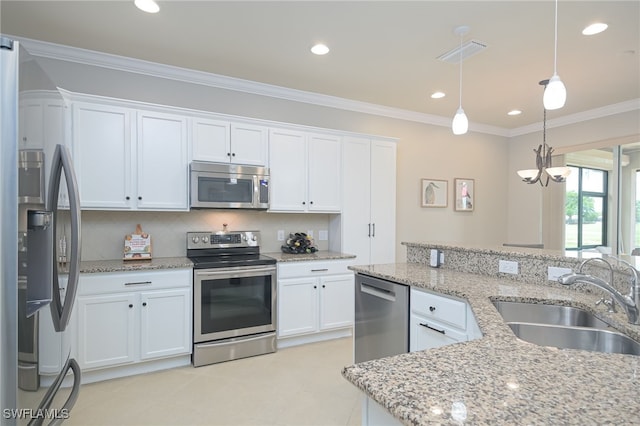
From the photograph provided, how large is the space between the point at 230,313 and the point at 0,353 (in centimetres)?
210

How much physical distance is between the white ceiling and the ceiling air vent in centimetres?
5

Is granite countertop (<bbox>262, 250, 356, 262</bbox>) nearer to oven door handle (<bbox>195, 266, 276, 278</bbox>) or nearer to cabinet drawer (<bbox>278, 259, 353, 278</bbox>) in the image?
cabinet drawer (<bbox>278, 259, 353, 278</bbox>)

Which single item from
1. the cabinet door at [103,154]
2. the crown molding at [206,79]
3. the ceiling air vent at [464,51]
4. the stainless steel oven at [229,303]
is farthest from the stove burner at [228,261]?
the ceiling air vent at [464,51]

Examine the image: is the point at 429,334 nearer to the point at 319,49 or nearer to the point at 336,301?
the point at 336,301

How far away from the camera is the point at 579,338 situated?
1.48 metres

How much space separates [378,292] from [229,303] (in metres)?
1.44

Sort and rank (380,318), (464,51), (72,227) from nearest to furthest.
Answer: (72,227)
(380,318)
(464,51)

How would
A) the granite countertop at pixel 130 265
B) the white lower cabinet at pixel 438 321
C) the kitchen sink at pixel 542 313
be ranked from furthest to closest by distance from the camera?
the granite countertop at pixel 130 265
the white lower cabinet at pixel 438 321
the kitchen sink at pixel 542 313

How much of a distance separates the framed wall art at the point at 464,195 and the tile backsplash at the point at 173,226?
2.31 meters

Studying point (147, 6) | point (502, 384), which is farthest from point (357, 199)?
point (502, 384)

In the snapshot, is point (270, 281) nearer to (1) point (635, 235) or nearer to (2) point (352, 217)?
(2) point (352, 217)

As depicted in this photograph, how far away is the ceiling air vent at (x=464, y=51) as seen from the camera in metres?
2.82

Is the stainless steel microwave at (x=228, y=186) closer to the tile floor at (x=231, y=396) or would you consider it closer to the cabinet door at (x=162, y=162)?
the cabinet door at (x=162, y=162)

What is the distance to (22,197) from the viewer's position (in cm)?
117
